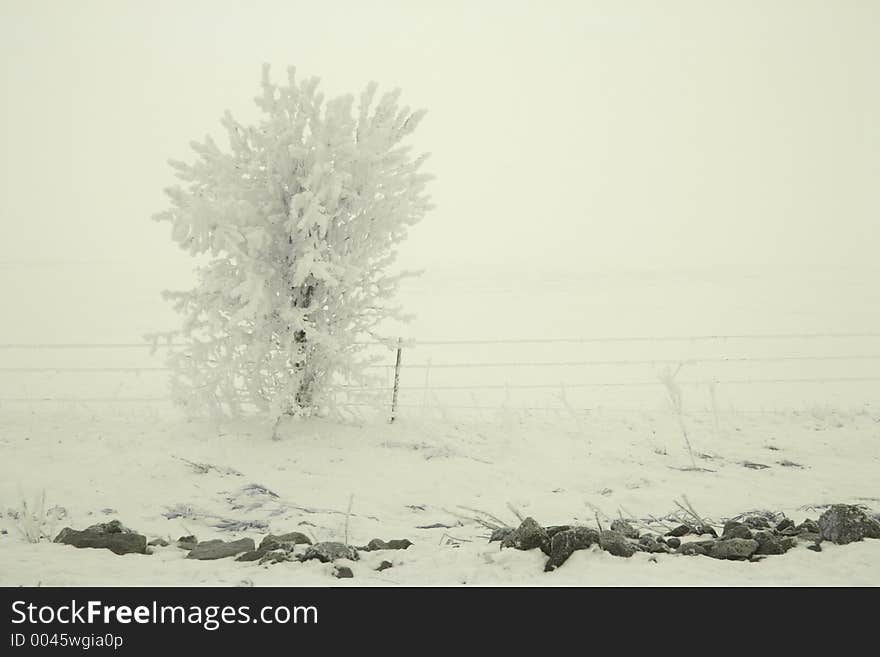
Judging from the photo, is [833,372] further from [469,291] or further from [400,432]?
[469,291]

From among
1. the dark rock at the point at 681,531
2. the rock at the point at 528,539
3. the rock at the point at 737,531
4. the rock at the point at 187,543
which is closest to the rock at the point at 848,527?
the rock at the point at 737,531

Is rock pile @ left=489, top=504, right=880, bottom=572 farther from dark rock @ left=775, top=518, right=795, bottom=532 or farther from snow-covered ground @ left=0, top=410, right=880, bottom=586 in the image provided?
Result: dark rock @ left=775, top=518, right=795, bottom=532

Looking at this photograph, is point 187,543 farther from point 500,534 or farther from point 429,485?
point 429,485

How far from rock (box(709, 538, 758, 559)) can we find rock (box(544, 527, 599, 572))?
0.88m

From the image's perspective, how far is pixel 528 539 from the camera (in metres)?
4.52

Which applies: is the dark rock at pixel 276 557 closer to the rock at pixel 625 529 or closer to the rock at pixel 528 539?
the rock at pixel 528 539

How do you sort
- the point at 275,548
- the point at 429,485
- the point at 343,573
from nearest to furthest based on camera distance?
1. the point at 343,573
2. the point at 275,548
3. the point at 429,485

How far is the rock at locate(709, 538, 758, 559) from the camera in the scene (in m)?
4.34

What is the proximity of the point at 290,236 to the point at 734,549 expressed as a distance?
7.69 meters

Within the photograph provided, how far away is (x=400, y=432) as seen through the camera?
9.88 metres

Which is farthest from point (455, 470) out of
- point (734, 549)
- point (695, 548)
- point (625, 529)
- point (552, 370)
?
point (552, 370)

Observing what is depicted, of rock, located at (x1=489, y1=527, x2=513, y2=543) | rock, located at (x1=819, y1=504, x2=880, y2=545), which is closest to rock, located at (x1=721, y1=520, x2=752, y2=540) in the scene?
rock, located at (x1=819, y1=504, x2=880, y2=545)
